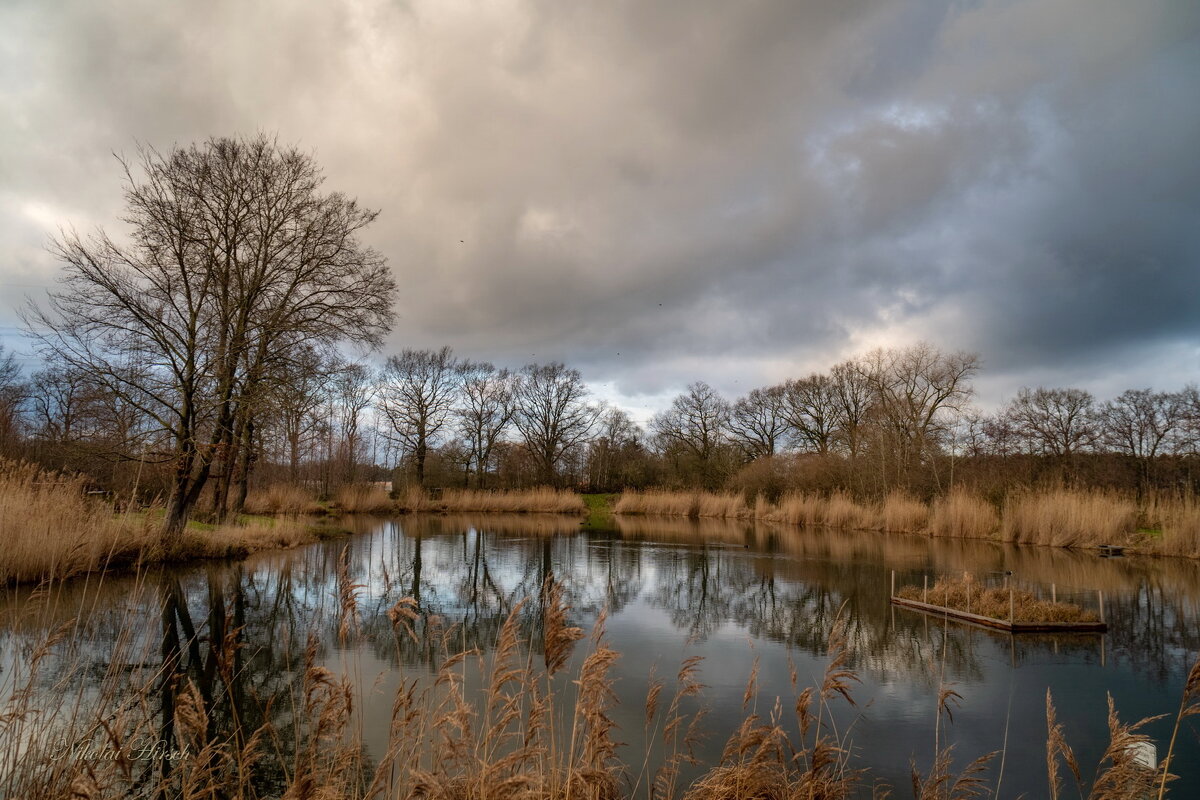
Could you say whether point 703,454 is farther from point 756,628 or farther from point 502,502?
point 756,628

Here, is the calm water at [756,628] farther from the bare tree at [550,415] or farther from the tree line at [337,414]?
the bare tree at [550,415]

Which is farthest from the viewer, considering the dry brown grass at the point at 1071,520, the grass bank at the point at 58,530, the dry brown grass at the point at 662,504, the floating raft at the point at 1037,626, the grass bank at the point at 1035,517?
the dry brown grass at the point at 662,504

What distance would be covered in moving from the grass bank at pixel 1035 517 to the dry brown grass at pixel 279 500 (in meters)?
21.1

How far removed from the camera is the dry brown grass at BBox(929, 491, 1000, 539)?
2230 cm

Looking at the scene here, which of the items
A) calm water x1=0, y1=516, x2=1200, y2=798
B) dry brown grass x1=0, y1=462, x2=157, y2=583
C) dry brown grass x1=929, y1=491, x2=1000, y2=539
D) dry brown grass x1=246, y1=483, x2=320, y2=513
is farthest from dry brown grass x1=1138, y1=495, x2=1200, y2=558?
dry brown grass x1=246, y1=483, x2=320, y2=513

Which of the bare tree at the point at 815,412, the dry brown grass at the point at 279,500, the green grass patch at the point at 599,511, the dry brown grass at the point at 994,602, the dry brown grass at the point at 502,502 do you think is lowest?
the green grass patch at the point at 599,511

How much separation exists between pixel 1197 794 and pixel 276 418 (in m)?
15.6

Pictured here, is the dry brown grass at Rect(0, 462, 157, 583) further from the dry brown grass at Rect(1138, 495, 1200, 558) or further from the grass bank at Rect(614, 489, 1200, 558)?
the dry brown grass at Rect(1138, 495, 1200, 558)

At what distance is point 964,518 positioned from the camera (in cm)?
2273

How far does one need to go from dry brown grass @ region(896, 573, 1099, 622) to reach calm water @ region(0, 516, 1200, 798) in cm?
47

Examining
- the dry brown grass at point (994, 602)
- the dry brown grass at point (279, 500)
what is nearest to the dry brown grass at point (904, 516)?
the dry brown grass at point (994, 602)

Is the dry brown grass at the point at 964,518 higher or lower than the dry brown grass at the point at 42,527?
lower

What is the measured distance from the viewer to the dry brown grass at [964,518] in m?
22.3

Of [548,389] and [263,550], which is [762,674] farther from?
[548,389]
